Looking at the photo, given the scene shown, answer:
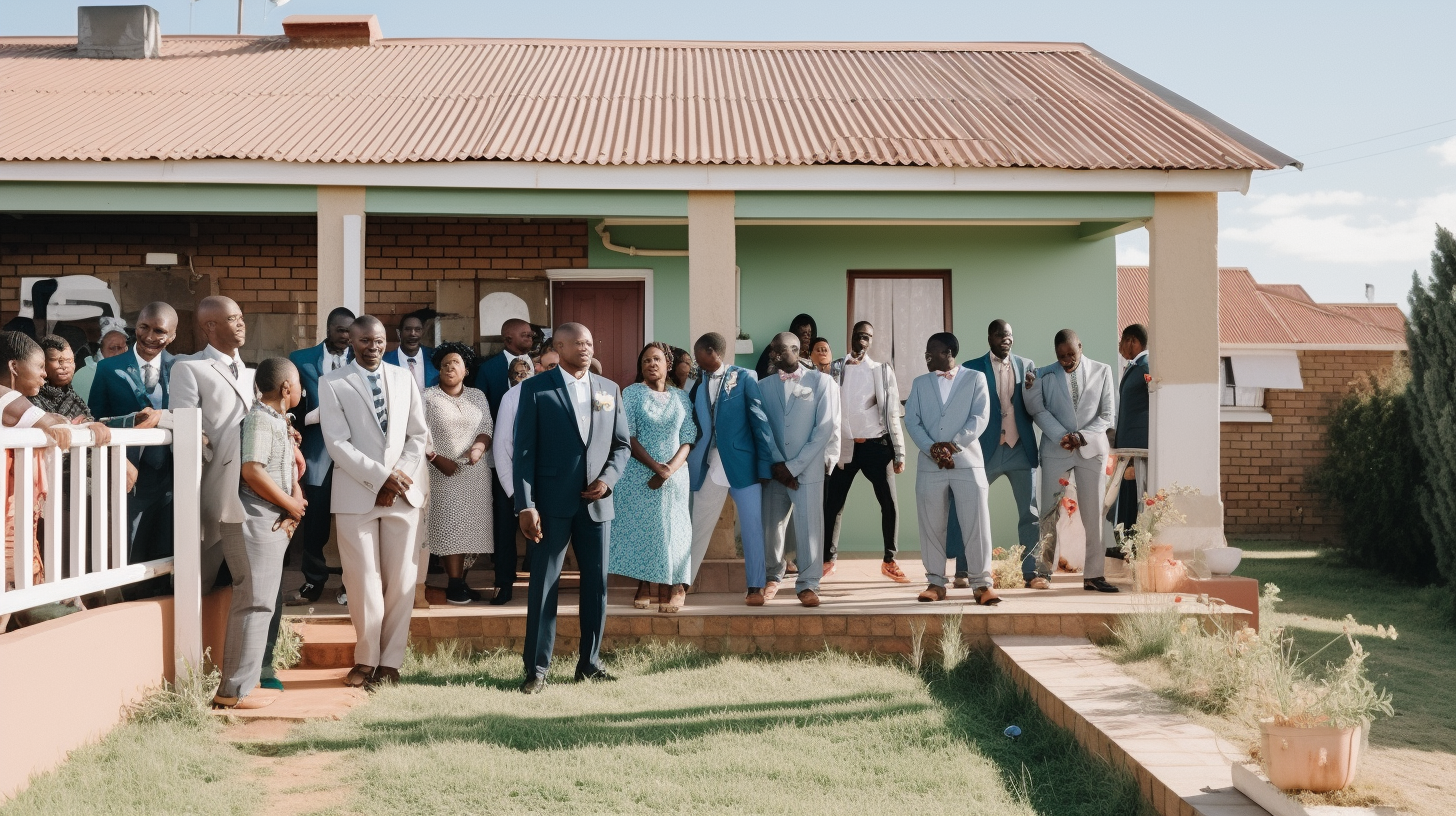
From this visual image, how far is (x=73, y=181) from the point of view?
27.4 feet

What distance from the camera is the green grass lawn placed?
454 cm

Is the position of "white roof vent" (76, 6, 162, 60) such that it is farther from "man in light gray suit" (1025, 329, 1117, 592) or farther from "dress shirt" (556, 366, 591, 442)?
"man in light gray suit" (1025, 329, 1117, 592)

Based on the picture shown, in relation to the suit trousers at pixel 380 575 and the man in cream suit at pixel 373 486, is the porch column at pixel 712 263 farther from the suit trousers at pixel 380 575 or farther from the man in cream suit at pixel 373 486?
the suit trousers at pixel 380 575

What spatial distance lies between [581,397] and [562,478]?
0.45 m

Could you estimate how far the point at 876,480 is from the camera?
8.73 m

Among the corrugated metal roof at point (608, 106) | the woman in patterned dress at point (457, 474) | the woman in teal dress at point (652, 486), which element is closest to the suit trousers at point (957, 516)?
the woman in teal dress at point (652, 486)

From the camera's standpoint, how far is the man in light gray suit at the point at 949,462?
7500mm

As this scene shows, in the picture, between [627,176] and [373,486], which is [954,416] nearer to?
[627,176]

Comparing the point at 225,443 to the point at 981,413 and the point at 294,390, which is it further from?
the point at 981,413

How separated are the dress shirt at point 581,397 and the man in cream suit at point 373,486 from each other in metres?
0.85

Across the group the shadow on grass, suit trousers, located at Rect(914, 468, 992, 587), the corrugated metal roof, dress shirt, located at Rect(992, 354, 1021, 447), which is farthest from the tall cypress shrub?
the shadow on grass

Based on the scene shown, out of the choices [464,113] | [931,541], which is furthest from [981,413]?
[464,113]

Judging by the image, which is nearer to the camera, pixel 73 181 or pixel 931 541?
pixel 931 541

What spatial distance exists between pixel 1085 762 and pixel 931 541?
2.68m
